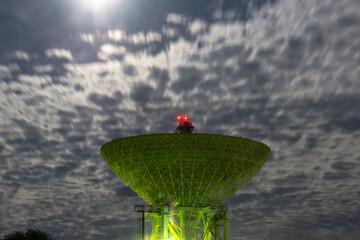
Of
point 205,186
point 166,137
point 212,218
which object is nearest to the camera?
point 166,137

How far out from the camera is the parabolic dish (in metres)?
58.3

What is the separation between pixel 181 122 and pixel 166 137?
10.0 m

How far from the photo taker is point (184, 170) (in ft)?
197

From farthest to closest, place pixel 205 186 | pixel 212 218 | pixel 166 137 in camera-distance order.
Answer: pixel 212 218 < pixel 205 186 < pixel 166 137

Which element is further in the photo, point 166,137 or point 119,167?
point 119,167

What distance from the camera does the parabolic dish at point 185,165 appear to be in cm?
5834

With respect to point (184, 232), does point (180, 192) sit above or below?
above

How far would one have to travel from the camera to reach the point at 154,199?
63.2m

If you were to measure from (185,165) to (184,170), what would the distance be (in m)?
0.82

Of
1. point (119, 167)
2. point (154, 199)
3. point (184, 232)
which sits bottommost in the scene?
point (184, 232)

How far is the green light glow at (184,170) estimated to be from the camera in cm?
5841

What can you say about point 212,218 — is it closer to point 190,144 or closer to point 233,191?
point 233,191

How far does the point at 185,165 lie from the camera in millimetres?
59719

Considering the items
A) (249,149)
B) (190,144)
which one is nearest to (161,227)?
(190,144)
